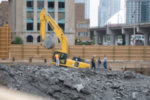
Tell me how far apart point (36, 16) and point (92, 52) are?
31176 millimetres

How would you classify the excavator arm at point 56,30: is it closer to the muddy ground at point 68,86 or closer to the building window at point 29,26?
the muddy ground at point 68,86

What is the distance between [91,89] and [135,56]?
68.6 ft

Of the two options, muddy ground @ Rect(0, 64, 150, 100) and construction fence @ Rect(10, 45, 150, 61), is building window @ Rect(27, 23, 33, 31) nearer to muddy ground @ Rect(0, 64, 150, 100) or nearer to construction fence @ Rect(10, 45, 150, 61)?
construction fence @ Rect(10, 45, 150, 61)

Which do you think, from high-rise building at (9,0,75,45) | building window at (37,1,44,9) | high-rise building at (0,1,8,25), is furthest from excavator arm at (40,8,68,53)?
high-rise building at (0,1,8,25)

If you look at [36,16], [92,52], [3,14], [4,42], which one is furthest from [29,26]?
[3,14]

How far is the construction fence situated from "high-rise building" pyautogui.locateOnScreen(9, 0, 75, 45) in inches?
1116

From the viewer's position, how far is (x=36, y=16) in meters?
67.2

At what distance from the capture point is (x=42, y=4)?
67.7 meters

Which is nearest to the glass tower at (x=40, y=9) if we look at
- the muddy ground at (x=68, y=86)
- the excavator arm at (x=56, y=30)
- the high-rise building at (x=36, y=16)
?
the high-rise building at (x=36, y=16)

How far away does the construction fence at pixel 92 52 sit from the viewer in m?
38.3

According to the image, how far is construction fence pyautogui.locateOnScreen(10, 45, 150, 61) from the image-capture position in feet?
126

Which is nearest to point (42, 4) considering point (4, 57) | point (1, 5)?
point (4, 57)

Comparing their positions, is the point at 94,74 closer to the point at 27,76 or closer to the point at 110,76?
the point at 110,76

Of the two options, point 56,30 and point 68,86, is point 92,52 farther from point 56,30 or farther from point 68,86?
point 68,86
